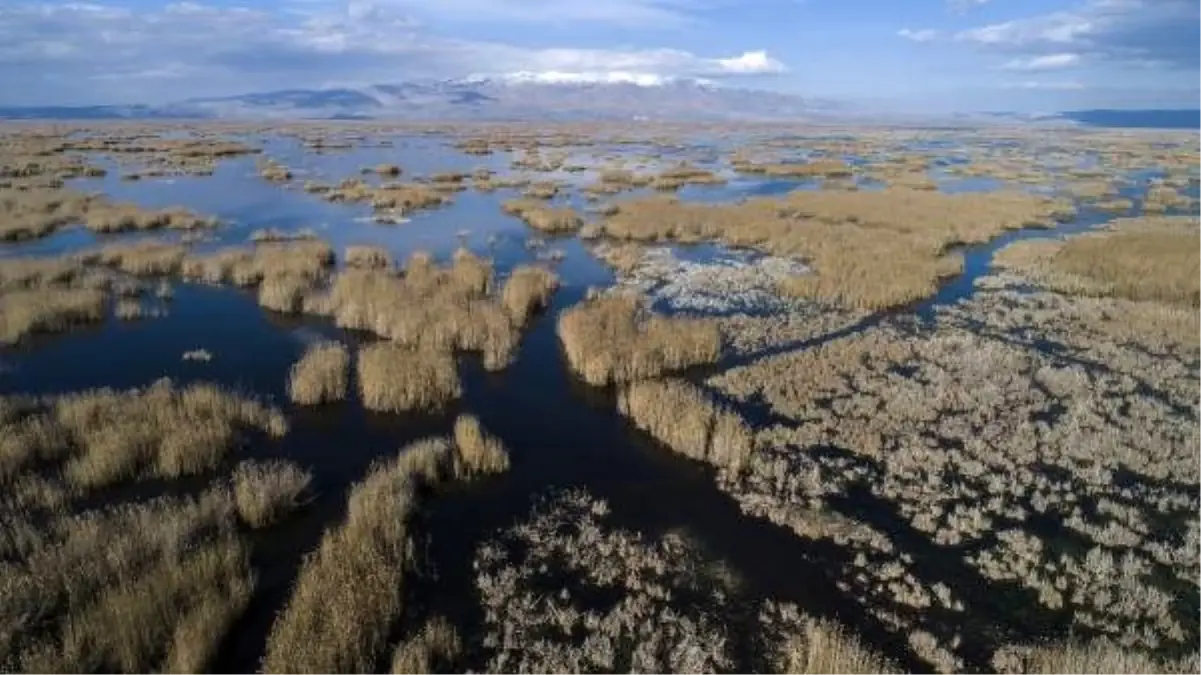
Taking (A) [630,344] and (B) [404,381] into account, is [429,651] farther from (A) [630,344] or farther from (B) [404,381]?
(A) [630,344]

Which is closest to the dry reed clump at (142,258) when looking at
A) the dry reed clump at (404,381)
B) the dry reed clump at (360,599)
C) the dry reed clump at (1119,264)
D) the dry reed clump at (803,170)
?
the dry reed clump at (404,381)

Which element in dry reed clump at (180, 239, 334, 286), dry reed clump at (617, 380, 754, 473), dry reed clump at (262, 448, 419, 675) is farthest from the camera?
dry reed clump at (180, 239, 334, 286)

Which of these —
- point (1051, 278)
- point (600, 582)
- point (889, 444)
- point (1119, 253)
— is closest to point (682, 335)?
point (889, 444)

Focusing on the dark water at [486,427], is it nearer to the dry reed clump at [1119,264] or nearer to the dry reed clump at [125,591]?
the dry reed clump at [125,591]

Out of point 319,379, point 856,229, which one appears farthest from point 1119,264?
point 319,379

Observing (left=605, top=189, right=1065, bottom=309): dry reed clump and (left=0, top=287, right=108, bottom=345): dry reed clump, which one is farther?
(left=605, top=189, right=1065, bottom=309): dry reed clump

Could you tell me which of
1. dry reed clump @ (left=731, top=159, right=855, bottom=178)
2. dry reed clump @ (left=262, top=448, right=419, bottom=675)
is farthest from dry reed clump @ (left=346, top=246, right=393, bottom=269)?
Answer: dry reed clump @ (left=731, top=159, right=855, bottom=178)

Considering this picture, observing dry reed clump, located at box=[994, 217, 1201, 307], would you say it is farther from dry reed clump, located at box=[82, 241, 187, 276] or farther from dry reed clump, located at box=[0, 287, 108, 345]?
dry reed clump, located at box=[82, 241, 187, 276]
